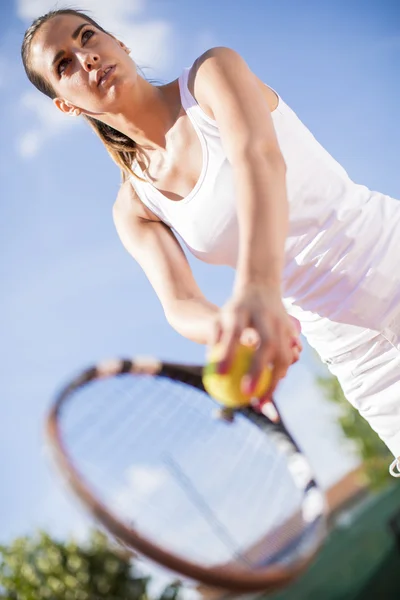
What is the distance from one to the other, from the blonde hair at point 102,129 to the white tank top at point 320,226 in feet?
0.73

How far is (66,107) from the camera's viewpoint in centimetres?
154

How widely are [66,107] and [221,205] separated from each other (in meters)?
0.48

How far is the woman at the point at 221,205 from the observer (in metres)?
1.29

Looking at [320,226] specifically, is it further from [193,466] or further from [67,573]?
[67,573]

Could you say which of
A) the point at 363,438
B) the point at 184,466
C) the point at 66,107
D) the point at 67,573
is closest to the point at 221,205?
the point at 66,107

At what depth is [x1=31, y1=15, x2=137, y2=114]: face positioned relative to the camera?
1331 mm

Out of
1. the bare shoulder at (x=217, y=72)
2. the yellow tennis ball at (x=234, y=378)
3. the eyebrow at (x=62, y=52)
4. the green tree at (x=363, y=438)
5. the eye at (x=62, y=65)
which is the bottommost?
the green tree at (x=363, y=438)

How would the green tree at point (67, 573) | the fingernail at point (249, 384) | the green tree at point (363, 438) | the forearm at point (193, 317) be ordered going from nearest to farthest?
the fingernail at point (249, 384) → the forearm at point (193, 317) → the green tree at point (67, 573) → the green tree at point (363, 438)

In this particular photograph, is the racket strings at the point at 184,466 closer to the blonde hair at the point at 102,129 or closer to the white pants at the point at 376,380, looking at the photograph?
the white pants at the point at 376,380

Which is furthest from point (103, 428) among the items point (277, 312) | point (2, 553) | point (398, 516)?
point (398, 516)

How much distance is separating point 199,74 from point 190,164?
0.65 feet

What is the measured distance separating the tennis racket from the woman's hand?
0.35 metres

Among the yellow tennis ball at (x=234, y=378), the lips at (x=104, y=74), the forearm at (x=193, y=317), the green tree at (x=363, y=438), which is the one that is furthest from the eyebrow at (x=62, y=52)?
the green tree at (x=363, y=438)

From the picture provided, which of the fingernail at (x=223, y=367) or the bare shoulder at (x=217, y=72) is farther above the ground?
the bare shoulder at (x=217, y=72)
